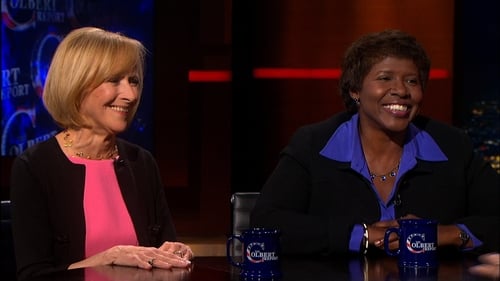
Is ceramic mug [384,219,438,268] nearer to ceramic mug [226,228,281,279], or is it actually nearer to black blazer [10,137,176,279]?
ceramic mug [226,228,281,279]

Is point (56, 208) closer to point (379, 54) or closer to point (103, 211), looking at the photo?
point (103, 211)

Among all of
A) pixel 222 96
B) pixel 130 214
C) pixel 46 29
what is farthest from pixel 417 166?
pixel 46 29

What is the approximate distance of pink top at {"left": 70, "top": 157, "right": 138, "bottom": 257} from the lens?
2.21 meters

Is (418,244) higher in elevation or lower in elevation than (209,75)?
lower

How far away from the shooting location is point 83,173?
7.38 feet

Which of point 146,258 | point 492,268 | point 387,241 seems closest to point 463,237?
point 387,241

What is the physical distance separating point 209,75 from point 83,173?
262 centimetres

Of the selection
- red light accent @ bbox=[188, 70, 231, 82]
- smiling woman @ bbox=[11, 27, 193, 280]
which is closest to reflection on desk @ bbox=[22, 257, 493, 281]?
smiling woman @ bbox=[11, 27, 193, 280]

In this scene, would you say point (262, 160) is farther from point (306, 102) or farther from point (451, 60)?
point (451, 60)

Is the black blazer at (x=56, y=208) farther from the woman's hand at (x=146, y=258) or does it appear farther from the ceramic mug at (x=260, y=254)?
the ceramic mug at (x=260, y=254)

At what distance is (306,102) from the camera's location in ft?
16.3

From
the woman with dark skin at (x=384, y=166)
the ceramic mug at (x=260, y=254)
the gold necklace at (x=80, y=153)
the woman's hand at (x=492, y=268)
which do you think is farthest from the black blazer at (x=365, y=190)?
the woman's hand at (x=492, y=268)

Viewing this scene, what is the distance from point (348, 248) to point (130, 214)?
0.58 m

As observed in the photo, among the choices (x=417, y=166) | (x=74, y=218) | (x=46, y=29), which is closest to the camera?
(x=74, y=218)
